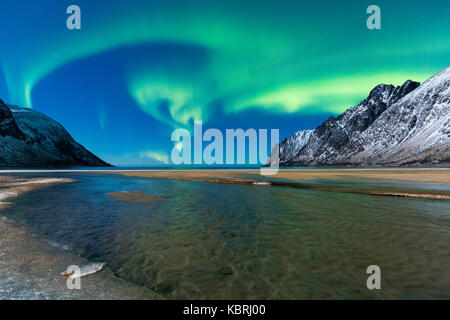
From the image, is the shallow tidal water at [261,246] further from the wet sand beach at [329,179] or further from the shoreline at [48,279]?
the wet sand beach at [329,179]

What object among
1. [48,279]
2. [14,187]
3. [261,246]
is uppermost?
[14,187]

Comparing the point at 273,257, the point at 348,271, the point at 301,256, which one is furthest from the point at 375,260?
the point at 273,257

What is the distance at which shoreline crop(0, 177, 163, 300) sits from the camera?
4.86 metres

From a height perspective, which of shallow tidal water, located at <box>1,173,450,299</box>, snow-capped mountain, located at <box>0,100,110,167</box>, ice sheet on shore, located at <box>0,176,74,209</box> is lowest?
shallow tidal water, located at <box>1,173,450,299</box>

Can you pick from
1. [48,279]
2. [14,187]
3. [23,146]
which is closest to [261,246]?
[48,279]

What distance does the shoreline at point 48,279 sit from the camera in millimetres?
4855

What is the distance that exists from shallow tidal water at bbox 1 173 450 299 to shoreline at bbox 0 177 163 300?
0.38 meters

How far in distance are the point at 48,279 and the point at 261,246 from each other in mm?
6455

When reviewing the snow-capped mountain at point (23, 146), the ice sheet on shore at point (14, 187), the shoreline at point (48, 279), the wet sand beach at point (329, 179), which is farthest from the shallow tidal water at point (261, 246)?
the snow-capped mountain at point (23, 146)

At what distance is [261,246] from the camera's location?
8.25 m

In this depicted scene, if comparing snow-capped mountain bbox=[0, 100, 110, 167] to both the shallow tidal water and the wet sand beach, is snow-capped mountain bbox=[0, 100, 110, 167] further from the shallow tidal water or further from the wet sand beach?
the shallow tidal water

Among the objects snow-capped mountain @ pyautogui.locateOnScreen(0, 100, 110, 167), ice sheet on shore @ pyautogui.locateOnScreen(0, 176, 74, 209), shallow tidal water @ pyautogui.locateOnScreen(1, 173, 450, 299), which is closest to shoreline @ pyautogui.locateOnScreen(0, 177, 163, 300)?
shallow tidal water @ pyautogui.locateOnScreen(1, 173, 450, 299)

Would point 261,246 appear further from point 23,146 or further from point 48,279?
point 23,146
